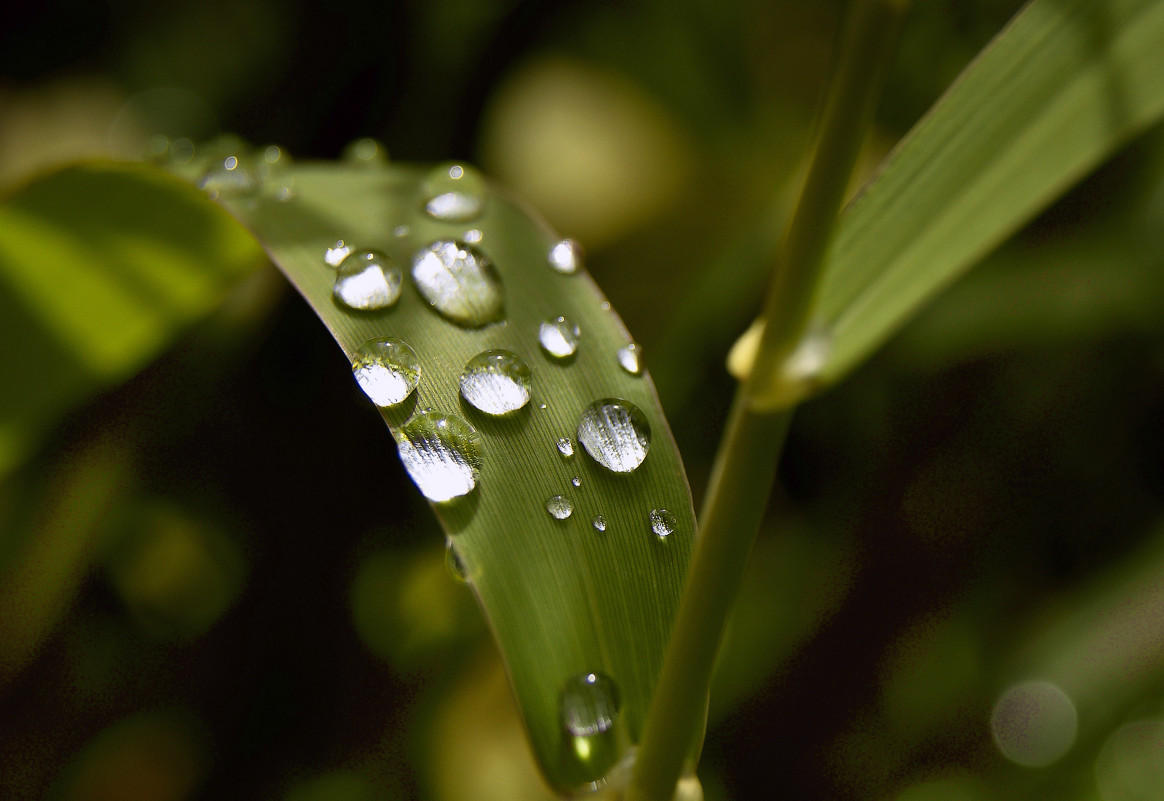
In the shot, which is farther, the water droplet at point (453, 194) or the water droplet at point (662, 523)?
the water droplet at point (453, 194)

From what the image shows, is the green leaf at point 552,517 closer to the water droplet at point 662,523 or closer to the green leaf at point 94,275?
Answer: the water droplet at point 662,523

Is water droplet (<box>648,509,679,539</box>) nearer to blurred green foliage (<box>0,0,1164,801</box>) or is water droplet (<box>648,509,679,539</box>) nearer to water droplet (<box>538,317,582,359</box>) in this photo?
water droplet (<box>538,317,582,359</box>)

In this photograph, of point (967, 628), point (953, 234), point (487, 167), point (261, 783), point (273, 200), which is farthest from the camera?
point (487, 167)

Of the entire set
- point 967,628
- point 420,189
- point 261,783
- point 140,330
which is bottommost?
point 261,783

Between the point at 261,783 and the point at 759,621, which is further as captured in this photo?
the point at 759,621

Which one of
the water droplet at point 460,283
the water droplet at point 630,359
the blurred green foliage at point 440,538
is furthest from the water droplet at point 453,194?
the blurred green foliage at point 440,538

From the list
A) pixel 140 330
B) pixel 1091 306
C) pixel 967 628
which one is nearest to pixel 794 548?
pixel 967 628

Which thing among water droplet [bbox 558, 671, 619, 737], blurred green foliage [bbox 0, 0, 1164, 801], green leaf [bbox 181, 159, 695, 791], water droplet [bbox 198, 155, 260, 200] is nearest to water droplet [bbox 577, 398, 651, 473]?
green leaf [bbox 181, 159, 695, 791]

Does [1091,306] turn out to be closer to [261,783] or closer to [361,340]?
[361,340]
